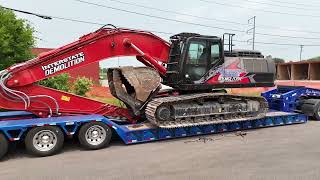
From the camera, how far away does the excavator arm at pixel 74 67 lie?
8.69 meters

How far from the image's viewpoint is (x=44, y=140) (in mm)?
7965

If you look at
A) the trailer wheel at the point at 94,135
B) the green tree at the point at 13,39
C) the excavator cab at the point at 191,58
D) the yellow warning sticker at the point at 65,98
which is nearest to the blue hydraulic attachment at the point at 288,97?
the excavator cab at the point at 191,58

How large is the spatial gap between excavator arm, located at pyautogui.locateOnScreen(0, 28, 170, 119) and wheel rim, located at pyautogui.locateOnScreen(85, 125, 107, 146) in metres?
1.16

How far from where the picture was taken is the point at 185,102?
31.2 feet

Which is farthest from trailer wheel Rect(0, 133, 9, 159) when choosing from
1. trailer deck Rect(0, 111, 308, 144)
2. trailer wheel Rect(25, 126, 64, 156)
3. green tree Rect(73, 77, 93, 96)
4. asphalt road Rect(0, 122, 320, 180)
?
green tree Rect(73, 77, 93, 96)

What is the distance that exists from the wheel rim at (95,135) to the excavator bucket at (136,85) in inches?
57.6

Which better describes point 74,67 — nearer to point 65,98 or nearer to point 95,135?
point 65,98

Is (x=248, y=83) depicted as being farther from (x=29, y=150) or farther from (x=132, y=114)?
(x=29, y=150)

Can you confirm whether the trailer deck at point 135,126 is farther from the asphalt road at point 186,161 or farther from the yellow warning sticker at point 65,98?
the yellow warning sticker at point 65,98

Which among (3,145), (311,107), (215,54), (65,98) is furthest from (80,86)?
(311,107)

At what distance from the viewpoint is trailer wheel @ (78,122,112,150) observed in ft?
27.2

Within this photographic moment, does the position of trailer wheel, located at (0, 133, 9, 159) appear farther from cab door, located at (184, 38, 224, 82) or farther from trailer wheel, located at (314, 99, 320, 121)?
trailer wheel, located at (314, 99, 320, 121)

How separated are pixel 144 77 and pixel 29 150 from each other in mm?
3575

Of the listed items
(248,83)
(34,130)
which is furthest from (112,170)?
(248,83)
